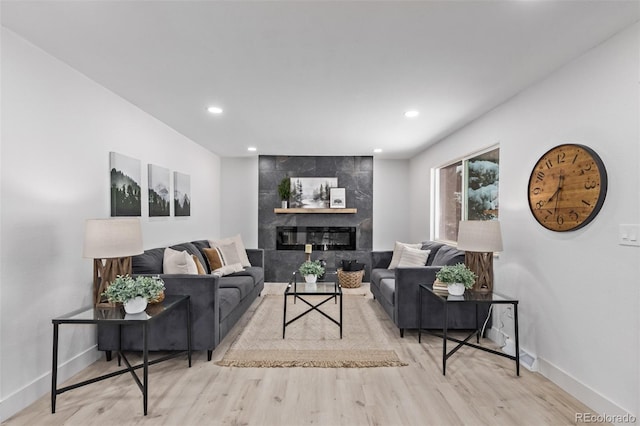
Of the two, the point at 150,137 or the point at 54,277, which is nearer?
the point at 54,277

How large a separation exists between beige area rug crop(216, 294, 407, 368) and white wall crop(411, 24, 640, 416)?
1.25m

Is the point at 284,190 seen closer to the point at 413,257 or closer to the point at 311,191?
the point at 311,191

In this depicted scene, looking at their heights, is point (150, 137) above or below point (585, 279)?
above

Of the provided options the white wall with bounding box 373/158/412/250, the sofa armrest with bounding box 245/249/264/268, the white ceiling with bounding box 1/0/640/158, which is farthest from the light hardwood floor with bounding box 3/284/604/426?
the white wall with bounding box 373/158/412/250

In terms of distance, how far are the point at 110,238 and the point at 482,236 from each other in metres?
3.06

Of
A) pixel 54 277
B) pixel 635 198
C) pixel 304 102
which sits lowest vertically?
pixel 54 277

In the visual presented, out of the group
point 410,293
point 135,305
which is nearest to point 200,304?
point 135,305

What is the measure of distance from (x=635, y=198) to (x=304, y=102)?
8.64 ft

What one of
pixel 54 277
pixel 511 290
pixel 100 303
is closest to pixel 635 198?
pixel 511 290

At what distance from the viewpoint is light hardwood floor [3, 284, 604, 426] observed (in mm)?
2209

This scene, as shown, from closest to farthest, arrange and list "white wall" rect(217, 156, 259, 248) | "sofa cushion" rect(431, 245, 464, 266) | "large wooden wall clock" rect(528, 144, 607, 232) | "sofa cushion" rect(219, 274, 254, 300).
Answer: "large wooden wall clock" rect(528, 144, 607, 232)
"sofa cushion" rect(431, 245, 464, 266)
"sofa cushion" rect(219, 274, 254, 300)
"white wall" rect(217, 156, 259, 248)

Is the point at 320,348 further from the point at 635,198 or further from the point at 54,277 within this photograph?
the point at 635,198

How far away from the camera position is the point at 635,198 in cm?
207

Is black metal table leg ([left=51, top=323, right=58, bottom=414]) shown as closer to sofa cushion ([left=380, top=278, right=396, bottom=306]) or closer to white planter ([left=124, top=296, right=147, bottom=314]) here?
white planter ([left=124, top=296, right=147, bottom=314])
